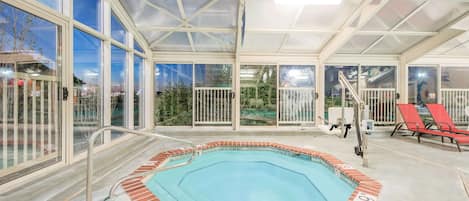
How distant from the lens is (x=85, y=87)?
3760 millimetres

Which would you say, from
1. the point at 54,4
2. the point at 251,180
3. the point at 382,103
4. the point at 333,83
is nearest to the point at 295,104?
the point at 333,83

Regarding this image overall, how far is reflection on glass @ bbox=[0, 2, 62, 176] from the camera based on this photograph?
2475 millimetres

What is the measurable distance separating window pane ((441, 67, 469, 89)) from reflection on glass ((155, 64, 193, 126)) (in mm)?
8811

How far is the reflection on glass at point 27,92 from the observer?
2475 mm

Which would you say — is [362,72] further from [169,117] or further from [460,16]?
[169,117]

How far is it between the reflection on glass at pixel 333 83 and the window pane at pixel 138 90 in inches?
237

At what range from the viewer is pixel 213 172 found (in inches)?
158

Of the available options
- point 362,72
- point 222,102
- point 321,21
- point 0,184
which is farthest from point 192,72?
point 362,72

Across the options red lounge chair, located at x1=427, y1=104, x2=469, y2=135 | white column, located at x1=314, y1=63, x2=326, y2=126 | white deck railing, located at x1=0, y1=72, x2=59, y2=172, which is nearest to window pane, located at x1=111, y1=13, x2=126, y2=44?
white deck railing, located at x1=0, y1=72, x2=59, y2=172

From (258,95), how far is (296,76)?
1491 millimetres

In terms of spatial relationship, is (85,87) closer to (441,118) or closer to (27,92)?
(27,92)

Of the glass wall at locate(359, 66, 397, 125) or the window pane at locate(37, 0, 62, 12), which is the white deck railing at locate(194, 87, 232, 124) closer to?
the window pane at locate(37, 0, 62, 12)

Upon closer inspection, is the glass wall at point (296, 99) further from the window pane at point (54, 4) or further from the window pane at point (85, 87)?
the window pane at point (54, 4)

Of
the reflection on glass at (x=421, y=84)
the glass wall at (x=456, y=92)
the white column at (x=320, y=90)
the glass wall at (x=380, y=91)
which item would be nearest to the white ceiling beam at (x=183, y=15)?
the white column at (x=320, y=90)
